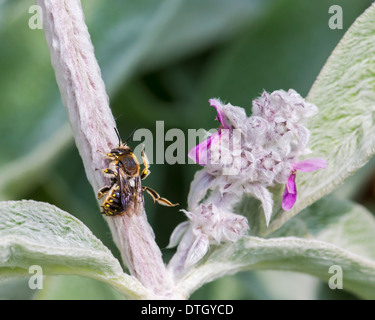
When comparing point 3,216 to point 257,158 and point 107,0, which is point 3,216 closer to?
point 257,158

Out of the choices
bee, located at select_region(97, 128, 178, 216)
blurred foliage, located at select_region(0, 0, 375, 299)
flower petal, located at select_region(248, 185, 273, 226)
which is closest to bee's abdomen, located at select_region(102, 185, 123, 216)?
bee, located at select_region(97, 128, 178, 216)

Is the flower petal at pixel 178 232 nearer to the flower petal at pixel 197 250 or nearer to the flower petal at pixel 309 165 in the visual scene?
the flower petal at pixel 197 250

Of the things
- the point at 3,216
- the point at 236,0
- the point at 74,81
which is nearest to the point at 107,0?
the point at 236,0

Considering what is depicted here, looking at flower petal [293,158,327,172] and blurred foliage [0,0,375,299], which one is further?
blurred foliage [0,0,375,299]

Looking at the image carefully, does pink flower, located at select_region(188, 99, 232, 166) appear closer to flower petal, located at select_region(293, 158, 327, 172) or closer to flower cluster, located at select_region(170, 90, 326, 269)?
flower cluster, located at select_region(170, 90, 326, 269)

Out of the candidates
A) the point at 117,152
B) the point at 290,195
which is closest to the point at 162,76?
the point at 117,152

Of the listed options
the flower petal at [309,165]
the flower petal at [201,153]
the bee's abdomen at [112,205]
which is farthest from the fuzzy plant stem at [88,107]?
the flower petal at [309,165]
